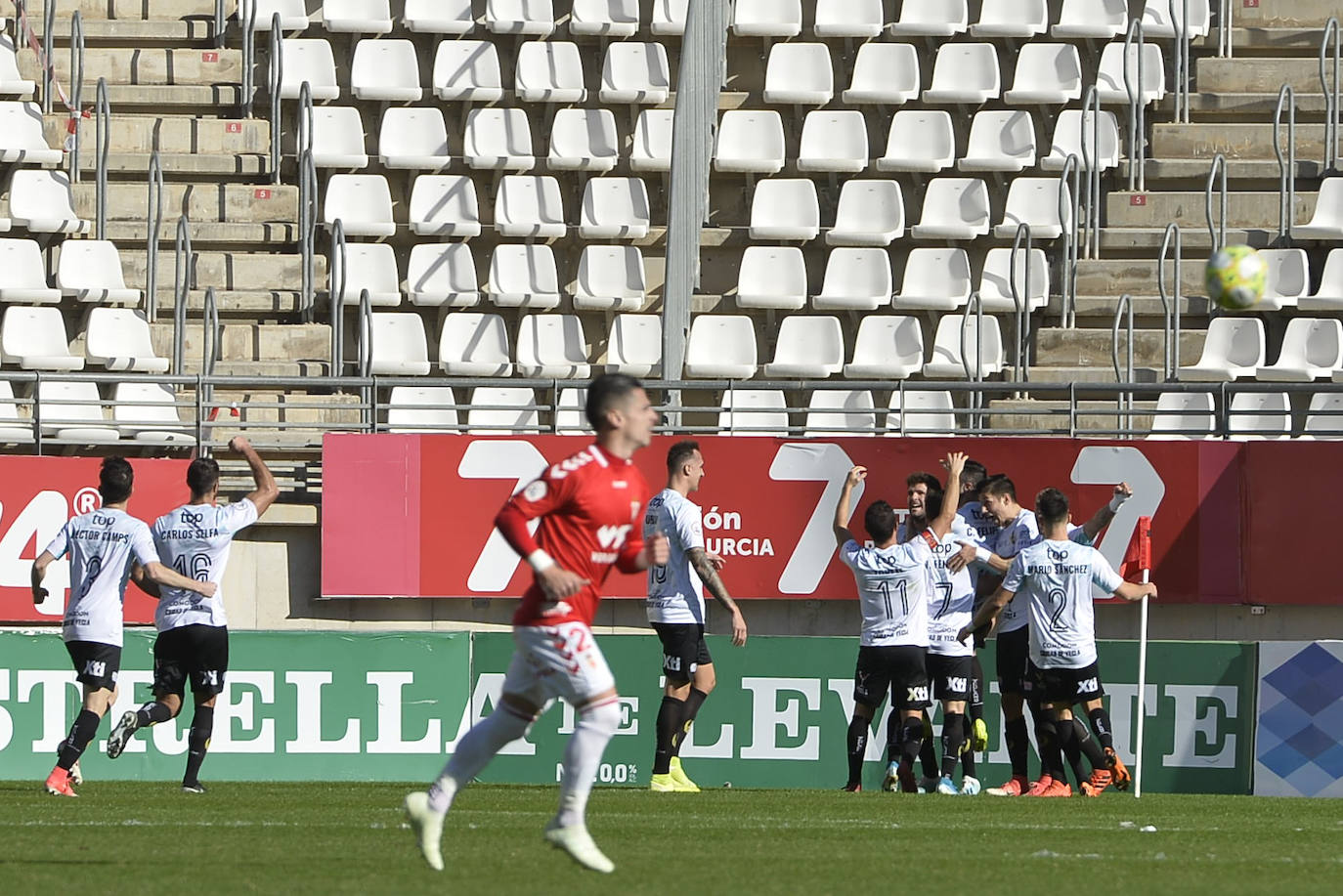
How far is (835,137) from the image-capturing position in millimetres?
20750

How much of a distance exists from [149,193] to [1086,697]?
10509 millimetres

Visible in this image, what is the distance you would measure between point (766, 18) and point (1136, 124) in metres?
4.02

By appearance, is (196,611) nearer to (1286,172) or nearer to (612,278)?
(612,278)

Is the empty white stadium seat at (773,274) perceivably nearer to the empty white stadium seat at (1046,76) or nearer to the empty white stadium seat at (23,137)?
the empty white stadium seat at (1046,76)

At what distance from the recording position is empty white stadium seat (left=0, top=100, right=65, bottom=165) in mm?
19656

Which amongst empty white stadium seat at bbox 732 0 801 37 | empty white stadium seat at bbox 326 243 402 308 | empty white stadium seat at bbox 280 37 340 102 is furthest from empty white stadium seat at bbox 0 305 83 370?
empty white stadium seat at bbox 732 0 801 37

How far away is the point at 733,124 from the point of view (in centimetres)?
2091

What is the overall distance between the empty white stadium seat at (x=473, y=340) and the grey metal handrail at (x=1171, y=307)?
5.95 m

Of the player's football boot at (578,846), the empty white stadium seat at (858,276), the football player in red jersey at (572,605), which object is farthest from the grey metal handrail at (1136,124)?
the player's football boot at (578,846)

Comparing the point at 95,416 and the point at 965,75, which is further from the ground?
the point at 965,75

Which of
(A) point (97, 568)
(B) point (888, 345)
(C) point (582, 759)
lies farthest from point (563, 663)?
(B) point (888, 345)

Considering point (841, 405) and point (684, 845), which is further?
point (841, 405)

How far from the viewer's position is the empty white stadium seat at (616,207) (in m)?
20.1

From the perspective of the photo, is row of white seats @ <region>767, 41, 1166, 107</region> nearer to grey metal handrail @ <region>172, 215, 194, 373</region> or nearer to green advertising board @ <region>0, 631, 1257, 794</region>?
grey metal handrail @ <region>172, 215, 194, 373</region>
